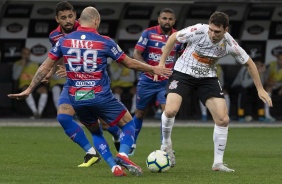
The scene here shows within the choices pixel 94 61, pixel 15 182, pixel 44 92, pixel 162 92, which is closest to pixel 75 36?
pixel 94 61

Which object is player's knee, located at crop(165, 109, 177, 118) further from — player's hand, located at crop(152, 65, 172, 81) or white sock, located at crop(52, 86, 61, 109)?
white sock, located at crop(52, 86, 61, 109)

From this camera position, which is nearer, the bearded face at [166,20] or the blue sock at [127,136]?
the blue sock at [127,136]

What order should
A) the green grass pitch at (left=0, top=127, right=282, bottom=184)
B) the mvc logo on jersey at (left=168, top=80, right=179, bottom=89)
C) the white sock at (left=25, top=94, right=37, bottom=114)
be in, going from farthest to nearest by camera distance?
the white sock at (left=25, top=94, right=37, bottom=114), the mvc logo on jersey at (left=168, top=80, right=179, bottom=89), the green grass pitch at (left=0, top=127, right=282, bottom=184)

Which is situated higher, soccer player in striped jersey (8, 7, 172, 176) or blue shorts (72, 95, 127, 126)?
soccer player in striped jersey (8, 7, 172, 176)

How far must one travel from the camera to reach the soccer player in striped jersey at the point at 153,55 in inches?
583

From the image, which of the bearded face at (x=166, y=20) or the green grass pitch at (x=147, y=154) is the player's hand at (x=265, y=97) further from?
the bearded face at (x=166, y=20)

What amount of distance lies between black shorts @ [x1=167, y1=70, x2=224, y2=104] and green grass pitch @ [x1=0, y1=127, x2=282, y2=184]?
938mm

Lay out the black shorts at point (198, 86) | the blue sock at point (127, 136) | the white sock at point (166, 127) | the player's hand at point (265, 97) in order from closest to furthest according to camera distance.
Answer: the blue sock at point (127, 136) < the player's hand at point (265, 97) < the black shorts at point (198, 86) < the white sock at point (166, 127)

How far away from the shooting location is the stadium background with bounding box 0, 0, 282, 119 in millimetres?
23438

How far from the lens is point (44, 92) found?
23422 millimetres

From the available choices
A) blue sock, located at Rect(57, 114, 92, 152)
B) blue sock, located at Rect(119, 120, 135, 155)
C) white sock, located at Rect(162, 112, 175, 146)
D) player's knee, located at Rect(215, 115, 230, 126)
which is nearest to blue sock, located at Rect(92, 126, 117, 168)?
blue sock, located at Rect(119, 120, 135, 155)

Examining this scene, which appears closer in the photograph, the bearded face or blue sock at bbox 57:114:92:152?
blue sock at bbox 57:114:92:152

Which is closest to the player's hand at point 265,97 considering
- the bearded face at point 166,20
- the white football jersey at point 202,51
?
the white football jersey at point 202,51

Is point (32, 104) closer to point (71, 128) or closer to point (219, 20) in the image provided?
point (71, 128)
